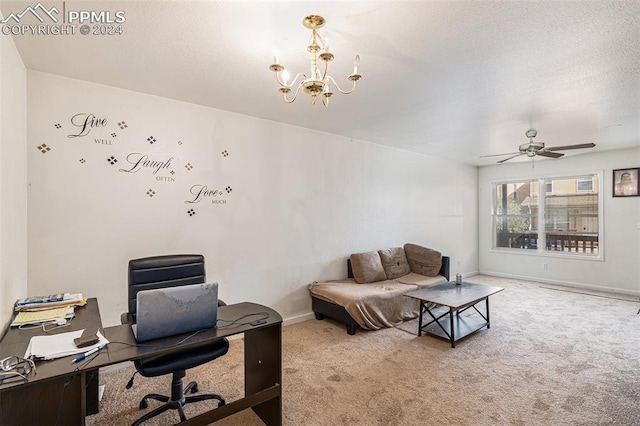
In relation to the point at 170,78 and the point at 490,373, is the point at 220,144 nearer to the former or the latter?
the point at 170,78

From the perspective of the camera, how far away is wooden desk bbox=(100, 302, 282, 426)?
1.52 meters

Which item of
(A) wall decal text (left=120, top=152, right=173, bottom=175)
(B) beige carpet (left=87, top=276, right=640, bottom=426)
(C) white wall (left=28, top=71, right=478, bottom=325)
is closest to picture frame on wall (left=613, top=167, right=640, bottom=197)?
(B) beige carpet (left=87, top=276, right=640, bottom=426)

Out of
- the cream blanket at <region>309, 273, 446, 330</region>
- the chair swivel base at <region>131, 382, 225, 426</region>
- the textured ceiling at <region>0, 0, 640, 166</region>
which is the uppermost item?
the textured ceiling at <region>0, 0, 640, 166</region>


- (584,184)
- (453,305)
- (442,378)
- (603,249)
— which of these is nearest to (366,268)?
(453,305)

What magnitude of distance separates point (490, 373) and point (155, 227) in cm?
334

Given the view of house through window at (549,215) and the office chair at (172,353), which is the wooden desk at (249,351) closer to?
the office chair at (172,353)

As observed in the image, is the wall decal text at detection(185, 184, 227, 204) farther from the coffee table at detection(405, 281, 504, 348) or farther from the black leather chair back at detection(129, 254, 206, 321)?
the coffee table at detection(405, 281, 504, 348)

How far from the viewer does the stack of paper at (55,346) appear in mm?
1379

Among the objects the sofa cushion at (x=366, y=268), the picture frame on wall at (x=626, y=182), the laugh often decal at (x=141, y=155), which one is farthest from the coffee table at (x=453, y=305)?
the picture frame on wall at (x=626, y=182)

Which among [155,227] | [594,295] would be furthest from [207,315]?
[594,295]

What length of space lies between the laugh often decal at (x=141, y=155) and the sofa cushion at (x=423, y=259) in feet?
10.6

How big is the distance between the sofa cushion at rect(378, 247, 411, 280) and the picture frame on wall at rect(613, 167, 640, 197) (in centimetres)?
394

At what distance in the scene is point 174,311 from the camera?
1621 mm

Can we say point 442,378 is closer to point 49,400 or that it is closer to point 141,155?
point 49,400
